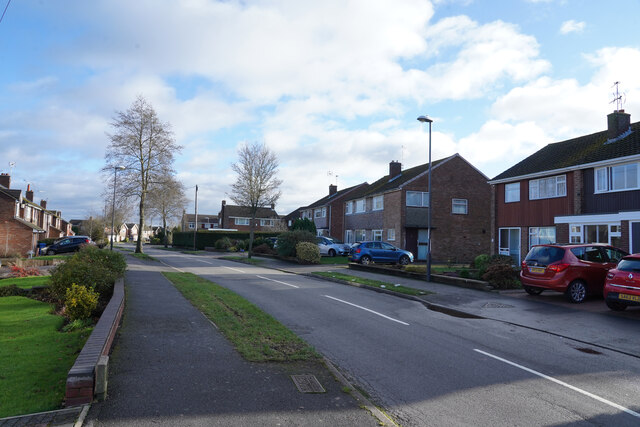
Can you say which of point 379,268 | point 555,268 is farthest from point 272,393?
point 379,268

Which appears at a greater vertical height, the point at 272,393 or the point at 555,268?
the point at 555,268

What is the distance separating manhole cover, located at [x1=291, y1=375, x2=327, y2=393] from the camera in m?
5.28

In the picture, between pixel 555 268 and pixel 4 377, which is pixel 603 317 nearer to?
pixel 555 268

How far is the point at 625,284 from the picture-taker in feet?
36.3

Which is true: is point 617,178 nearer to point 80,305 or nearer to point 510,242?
point 510,242

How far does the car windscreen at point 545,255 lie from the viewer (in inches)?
536

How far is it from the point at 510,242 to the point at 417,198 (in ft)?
33.3

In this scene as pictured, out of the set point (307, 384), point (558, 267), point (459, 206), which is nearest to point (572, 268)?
point (558, 267)

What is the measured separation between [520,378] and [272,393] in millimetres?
3584

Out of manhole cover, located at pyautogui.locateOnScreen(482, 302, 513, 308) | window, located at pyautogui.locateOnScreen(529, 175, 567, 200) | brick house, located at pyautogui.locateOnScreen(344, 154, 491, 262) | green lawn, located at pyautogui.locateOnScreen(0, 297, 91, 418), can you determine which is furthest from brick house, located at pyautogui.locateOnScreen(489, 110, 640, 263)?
green lawn, located at pyautogui.locateOnScreen(0, 297, 91, 418)

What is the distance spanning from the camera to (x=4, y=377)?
5.89 metres

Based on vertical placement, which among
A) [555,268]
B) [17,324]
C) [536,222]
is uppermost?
[536,222]

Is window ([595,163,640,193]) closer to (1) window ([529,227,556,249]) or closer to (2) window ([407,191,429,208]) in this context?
(1) window ([529,227,556,249])

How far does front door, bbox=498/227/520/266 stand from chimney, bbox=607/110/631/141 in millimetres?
6868
